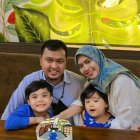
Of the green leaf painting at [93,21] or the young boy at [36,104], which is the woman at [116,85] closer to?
the young boy at [36,104]

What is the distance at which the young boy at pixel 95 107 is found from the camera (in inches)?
75.1

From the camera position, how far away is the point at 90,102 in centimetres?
193

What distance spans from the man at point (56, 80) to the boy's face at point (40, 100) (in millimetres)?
246

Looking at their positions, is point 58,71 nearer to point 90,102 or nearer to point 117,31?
point 90,102

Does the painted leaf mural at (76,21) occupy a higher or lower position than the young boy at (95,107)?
higher

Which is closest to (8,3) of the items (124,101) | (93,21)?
(93,21)

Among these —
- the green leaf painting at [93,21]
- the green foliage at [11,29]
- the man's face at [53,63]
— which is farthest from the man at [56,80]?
the green foliage at [11,29]

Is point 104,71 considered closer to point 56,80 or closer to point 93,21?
point 56,80

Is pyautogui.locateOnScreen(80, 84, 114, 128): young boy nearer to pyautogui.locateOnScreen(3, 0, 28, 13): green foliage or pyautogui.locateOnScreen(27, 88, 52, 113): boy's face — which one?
pyautogui.locateOnScreen(27, 88, 52, 113): boy's face

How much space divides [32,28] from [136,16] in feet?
3.19

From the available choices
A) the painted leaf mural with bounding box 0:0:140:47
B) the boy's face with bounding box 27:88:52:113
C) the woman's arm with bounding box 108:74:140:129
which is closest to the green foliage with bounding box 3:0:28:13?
the painted leaf mural with bounding box 0:0:140:47

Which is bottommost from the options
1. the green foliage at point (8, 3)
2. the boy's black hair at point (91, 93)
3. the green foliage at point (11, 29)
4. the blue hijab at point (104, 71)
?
the boy's black hair at point (91, 93)

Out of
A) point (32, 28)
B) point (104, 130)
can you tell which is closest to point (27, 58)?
point (32, 28)

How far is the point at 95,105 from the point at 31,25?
134 centimetres
